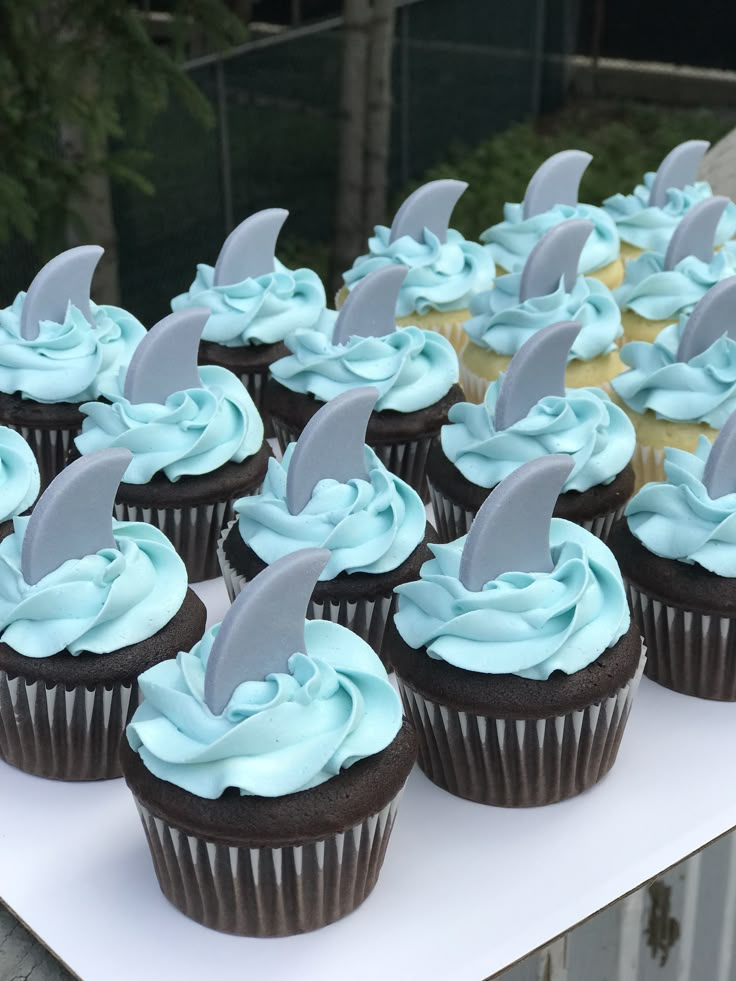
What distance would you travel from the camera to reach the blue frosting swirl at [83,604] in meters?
2.46

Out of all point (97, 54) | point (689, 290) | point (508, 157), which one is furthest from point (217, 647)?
point (508, 157)

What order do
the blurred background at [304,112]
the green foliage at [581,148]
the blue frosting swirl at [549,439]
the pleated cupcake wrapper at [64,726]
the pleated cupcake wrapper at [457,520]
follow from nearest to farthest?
1. the pleated cupcake wrapper at [64,726]
2. the blue frosting swirl at [549,439]
3. the pleated cupcake wrapper at [457,520]
4. the blurred background at [304,112]
5. the green foliage at [581,148]

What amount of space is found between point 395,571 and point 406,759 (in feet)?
2.04

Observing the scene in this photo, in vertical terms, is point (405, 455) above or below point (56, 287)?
below

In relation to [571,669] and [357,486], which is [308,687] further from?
[357,486]

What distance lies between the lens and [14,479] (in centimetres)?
294

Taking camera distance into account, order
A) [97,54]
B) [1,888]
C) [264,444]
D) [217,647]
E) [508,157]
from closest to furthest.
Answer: [217,647]
[1,888]
[264,444]
[97,54]
[508,157]

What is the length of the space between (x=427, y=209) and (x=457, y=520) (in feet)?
4.15

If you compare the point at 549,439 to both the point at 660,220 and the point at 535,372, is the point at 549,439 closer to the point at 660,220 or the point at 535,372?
the point at 535,372

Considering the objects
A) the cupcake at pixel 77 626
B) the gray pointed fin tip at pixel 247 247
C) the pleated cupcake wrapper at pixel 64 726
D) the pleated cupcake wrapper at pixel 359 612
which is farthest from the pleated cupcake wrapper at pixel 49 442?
the pleated cupcake wrapper at pixel 64 726

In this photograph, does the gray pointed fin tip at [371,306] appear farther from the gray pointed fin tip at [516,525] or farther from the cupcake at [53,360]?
the gray pointed fin tip at [516,525]

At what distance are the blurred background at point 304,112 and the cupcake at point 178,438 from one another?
74.7 inches

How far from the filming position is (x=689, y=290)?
393cm

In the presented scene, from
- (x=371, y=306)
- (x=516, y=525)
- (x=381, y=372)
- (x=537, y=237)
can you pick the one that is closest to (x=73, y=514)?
(x=516, y=525)
